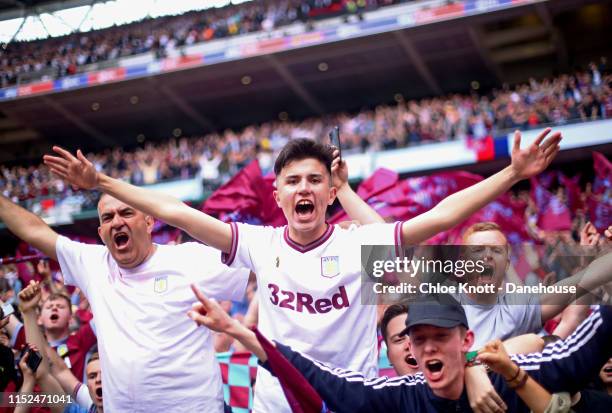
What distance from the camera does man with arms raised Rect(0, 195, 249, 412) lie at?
11.2 ft

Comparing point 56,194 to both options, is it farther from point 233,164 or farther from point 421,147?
point 421,147

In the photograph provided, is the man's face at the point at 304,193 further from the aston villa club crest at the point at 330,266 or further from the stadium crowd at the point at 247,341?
the stadium crowd at the point at 247,341

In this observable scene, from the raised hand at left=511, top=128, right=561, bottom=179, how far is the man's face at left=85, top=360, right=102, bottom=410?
250cm

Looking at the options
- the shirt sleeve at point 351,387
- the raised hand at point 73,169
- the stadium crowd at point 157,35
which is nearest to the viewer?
the shirt sleeve at point 351,387

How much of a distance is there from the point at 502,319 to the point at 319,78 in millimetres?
20746

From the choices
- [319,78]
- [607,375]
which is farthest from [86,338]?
[319,78]

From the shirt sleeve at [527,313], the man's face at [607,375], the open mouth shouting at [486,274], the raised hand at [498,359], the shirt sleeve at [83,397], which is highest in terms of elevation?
the open mouth shouting at [486,274]

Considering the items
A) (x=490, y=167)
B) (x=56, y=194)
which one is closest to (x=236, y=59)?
(x=56, y=194)

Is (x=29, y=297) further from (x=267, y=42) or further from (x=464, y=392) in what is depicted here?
(x=267, y=42)

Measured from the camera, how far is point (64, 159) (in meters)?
3.00

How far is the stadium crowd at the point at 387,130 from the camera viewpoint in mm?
16219

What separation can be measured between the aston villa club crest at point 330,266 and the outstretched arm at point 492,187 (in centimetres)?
36


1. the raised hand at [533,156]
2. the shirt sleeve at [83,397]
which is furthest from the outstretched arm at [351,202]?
the shirt sleeve at [83,397]

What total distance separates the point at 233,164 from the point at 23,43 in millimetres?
10554
